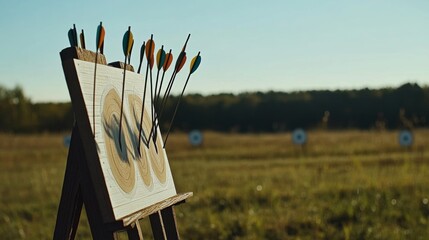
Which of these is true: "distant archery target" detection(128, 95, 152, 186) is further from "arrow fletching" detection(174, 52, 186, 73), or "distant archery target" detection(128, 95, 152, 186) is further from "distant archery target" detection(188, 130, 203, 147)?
"distant archery target" detection(188, 130, 203, 147)

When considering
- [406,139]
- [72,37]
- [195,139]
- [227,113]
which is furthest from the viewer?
[227,113]

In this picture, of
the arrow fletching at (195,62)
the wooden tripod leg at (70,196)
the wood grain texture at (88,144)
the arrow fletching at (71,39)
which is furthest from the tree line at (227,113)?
the wood grain texture at (88,144)

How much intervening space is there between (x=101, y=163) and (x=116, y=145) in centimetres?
26

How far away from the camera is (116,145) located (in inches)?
124

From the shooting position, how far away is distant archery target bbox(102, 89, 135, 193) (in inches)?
120

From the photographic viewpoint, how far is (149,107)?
3867mm

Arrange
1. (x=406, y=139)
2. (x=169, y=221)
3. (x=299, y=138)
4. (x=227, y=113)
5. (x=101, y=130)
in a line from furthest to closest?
1. (x=227, y=113)
2. (x=299, y=138)
3. (x=406, y=139)
4. (x=169, y=221)
5. (x=101, y=130)

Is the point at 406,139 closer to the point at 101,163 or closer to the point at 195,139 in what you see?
the point at 195,139

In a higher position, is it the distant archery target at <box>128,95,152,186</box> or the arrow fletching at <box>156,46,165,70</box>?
the arrow fletching at <box>156,46,165,70</box>

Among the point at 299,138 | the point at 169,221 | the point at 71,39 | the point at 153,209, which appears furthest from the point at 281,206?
the point at 299,138

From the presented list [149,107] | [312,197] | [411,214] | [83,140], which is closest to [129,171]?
[83,140]

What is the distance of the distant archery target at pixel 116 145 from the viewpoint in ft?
10.0

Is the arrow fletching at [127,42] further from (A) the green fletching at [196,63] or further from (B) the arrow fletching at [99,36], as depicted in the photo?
(A) the green fletching at [196,63]

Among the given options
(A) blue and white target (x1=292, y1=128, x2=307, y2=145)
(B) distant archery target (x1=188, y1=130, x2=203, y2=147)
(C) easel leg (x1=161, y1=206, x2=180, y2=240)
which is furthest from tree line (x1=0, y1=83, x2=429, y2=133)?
(C) easel leg (x1=161, y1=206, x2=180, y2=240)
